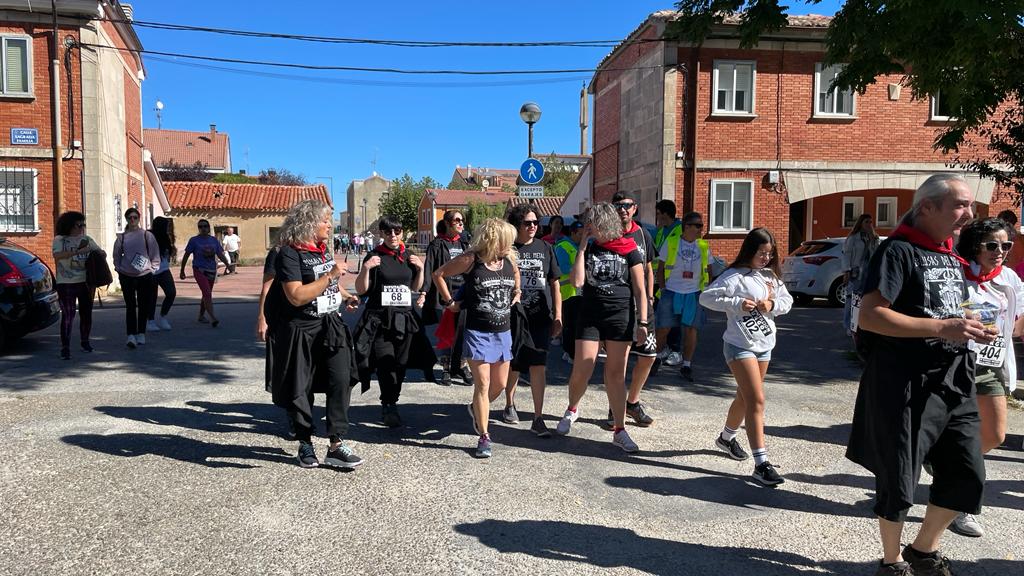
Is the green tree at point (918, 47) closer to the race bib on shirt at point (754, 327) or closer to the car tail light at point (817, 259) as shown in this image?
the race bib on shirt at point (754, 327)

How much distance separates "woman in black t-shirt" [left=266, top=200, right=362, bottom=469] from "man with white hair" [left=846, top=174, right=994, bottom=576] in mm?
3129

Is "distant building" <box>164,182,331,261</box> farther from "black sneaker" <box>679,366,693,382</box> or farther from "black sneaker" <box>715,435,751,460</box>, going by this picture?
"black sneaker" <box>715,435,751,460</box>

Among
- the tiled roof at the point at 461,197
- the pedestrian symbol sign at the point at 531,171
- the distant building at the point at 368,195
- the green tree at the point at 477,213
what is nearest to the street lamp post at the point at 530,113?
the pedestrian symbol sign at the point at 531,171

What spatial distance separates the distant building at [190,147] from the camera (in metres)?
64.0

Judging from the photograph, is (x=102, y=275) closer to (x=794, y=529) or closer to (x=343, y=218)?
(x=794, y=529)

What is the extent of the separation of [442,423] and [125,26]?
1810cm

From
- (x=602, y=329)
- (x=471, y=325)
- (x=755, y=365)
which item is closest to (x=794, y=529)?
(x=755, y=365)

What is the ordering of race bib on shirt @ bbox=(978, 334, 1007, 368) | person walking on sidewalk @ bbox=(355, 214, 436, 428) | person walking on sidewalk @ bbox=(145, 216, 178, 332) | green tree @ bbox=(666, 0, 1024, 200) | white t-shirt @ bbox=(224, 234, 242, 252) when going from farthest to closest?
white t-shirt @ bbox=(224, 234, 242, 252), person walking on sidewalk @ bbox=(145, 216, 178, 332), green tree @ bbox=(666, 0, 1024, 200), person walking on sidewalk @ bbox=(355, 214, 436, 428), race bib on shirt @ bbox=(978, 334, 1007, 368)

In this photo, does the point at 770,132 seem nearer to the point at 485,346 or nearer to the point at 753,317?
the point at 753,317

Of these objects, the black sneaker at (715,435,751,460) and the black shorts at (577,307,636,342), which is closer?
the black sneaker at (715,435,751,460)

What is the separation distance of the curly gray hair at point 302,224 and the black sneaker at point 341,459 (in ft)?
4.50

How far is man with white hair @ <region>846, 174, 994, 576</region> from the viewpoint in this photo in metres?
3.12

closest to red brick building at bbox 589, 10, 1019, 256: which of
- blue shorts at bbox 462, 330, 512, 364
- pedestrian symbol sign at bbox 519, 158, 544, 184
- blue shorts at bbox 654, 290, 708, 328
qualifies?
pedestrian symbol sign at bbox 519, 158, 544, 184

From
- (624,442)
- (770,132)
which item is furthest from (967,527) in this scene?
(770,132)
